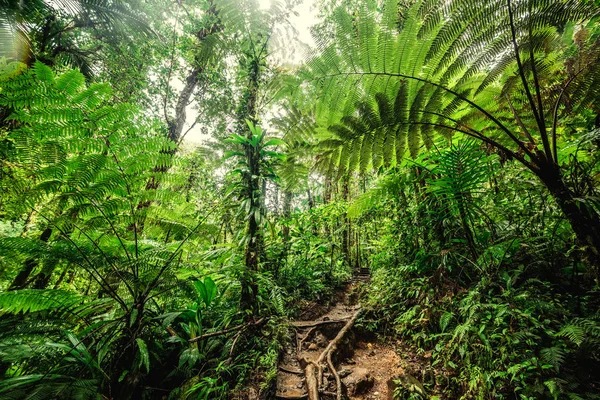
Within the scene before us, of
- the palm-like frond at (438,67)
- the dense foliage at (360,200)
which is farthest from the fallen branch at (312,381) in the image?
the palm-like frond at (438,67)

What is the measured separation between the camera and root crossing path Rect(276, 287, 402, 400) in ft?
6.58

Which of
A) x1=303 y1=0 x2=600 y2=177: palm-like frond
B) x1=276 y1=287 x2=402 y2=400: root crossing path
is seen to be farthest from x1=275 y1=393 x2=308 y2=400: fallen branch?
x1=303 y1=0 x2=600 y2=177: palm-like frond

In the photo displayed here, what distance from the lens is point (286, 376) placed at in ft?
7.41

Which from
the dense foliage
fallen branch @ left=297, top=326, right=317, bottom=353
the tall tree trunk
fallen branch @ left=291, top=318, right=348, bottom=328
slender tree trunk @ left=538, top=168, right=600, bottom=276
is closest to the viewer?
slender tree trunk @ left=538, top=168, right=600, bottom=276

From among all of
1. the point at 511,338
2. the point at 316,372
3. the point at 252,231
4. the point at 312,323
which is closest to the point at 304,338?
the point at 312,323

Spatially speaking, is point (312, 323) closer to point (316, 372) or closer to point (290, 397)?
point (316, 372)

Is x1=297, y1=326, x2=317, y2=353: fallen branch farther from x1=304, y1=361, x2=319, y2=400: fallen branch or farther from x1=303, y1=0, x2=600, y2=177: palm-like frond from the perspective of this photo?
x1=303, y1=0, x2=600, y2=177: palm-like frond

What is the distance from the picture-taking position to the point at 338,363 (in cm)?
248

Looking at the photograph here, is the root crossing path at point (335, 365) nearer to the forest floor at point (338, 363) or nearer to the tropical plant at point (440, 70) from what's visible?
the forest floor at point (338, 363)

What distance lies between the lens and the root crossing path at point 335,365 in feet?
6.58

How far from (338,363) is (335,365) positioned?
69 mm

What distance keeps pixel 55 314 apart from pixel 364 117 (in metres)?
2.91

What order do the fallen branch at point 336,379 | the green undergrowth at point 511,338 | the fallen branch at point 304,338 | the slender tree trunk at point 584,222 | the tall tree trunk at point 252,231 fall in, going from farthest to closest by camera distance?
the fallen branch at point 304,338
the tall tree trunk at point 252,231
the fallen branch at point 336,379
the green undergrowth at point 511,338
the slender tree trunk at point 584,222

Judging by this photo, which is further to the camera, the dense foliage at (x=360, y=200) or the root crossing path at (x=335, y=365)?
the root crossing path at (x=335, y=365)
